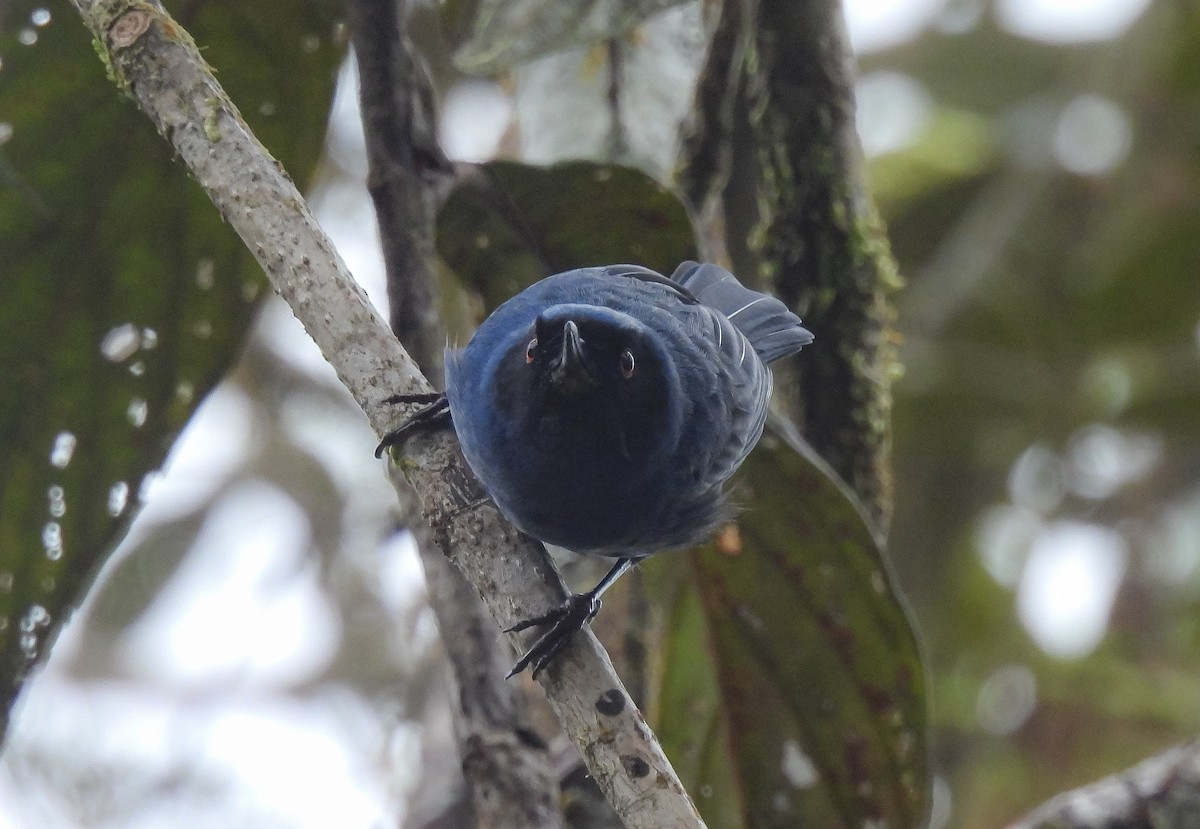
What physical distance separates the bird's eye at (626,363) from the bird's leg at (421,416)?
36 centimetres

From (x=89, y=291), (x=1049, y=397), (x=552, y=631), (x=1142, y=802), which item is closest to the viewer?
(x=552, y=631)

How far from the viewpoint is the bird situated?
2.40m

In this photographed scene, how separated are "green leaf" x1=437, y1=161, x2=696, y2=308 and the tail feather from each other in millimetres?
215

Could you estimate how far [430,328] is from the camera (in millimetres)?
2557

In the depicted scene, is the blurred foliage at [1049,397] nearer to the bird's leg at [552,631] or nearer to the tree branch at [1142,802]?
the tree branch at [1142,802]

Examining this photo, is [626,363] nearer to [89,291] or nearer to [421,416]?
[421,416]

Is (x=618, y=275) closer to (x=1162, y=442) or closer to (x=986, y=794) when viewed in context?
(x=986, y=794)

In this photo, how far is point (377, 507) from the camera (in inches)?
217

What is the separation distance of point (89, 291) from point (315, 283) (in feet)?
3.11

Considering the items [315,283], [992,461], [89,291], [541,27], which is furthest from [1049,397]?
[315,283]

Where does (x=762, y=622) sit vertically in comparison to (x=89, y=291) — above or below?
below

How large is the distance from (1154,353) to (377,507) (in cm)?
393

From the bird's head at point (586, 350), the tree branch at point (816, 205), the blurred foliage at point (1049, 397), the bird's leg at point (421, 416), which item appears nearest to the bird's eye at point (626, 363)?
the bird's head at point (586, 350)

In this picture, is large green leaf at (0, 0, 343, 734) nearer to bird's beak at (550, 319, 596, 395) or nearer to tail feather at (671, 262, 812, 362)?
bird's beak at (550, 319, 596, 395)
